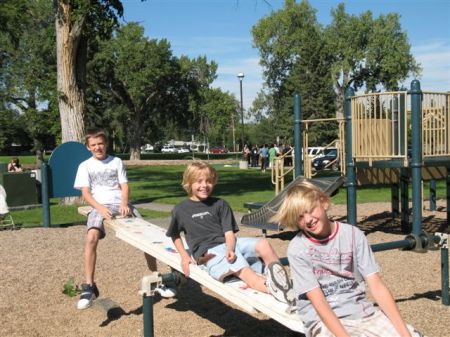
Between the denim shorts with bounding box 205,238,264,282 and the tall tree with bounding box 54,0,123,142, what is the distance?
11256mm

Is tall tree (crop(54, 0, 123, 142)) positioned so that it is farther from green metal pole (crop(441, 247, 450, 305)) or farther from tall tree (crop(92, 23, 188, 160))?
tall tree (crop(92, 23, 188, 160))

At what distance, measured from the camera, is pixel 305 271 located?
9.11 feet

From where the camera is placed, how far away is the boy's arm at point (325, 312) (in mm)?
2629

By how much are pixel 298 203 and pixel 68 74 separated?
1292cm

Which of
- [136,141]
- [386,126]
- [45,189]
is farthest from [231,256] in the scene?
[136,141]

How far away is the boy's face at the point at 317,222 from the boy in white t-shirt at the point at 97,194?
279 cm

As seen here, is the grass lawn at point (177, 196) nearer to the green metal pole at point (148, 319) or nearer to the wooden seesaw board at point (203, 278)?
the wooden seesaw board at point (203, 278)

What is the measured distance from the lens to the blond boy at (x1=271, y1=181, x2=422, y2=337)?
2.72 m

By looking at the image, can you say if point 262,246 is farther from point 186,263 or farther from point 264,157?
point 264,157

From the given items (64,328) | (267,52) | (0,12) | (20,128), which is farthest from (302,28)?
(64,328)

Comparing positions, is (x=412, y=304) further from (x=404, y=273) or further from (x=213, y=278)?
(x=213, y=278)

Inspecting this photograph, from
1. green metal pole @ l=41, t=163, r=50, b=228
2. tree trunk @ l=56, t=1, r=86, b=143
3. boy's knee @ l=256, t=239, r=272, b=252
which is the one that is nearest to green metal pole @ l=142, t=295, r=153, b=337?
boy's knee @ l=256, t=239, r=272, b=252

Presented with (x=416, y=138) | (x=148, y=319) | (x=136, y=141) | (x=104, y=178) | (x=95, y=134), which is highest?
(x=136, y=141)

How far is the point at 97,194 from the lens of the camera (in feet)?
17.4
